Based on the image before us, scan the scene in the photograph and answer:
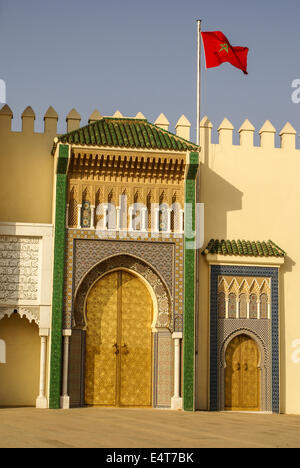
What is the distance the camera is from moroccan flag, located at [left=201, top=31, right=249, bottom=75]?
14.9 m

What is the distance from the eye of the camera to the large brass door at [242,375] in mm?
13906

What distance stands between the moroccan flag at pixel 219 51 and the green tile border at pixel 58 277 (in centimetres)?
342

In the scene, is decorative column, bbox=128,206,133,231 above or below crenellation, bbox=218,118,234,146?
below

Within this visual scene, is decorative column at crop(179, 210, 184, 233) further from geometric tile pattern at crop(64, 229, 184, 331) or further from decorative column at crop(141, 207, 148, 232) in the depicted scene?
decorative column at crop(141, 207, 148, 232)

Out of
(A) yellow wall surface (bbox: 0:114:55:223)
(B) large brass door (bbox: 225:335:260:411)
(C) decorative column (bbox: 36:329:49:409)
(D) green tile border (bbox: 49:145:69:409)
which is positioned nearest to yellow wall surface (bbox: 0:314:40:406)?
(C) decorative column (bbox: 36:329:49:409)

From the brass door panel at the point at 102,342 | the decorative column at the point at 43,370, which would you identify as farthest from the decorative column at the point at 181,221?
the decorative column at the point at 43,370

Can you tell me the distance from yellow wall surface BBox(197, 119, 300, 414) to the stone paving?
143cm

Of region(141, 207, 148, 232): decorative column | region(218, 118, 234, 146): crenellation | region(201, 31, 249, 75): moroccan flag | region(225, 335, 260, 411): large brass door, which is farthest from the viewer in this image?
region(201, 31, 249, 75): moroccan flag

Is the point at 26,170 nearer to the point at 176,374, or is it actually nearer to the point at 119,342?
the point at 119,342

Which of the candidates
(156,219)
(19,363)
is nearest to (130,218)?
(156,219)

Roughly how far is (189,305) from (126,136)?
117 inches

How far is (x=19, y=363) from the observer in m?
13.6

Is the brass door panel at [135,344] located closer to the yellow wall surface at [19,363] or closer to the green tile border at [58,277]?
the green tile border at [58,277]
